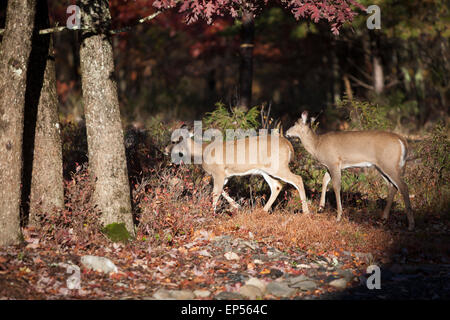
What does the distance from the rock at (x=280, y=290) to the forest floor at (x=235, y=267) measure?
0.03 ft

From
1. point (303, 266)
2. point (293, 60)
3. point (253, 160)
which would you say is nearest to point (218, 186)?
point (253, 160)

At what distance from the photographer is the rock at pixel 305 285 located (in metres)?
6.08

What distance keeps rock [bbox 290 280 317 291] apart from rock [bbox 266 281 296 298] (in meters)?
0.11

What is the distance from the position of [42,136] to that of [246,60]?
269 inches

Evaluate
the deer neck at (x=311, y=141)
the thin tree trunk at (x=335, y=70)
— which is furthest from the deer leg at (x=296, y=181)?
the thin tree trunk at (x=335, y=70)

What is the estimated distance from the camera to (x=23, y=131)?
680 centimetres

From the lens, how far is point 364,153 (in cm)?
910

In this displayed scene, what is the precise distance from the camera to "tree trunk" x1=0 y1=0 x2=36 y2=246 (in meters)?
6.37

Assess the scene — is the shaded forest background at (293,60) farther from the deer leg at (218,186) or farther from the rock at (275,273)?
the rock at (275,273)

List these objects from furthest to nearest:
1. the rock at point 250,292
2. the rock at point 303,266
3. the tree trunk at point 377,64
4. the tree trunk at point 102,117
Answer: the tree trunk at point 377,64 < the tree trunk at point 102,117 < the rock at point 303,266 < the rock at point 250,292

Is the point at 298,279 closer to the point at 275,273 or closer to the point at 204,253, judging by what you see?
the point at 275,273

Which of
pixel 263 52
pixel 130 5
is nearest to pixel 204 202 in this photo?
pixel 130 5

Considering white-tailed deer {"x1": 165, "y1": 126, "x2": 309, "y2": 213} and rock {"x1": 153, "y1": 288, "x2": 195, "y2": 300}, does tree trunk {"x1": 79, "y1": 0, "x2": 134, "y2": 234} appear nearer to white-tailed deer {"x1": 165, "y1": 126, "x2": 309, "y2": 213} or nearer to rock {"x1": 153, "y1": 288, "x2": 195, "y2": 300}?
rock {"x1": 153, "y1": 288, "x2": 195, "y2": 300}

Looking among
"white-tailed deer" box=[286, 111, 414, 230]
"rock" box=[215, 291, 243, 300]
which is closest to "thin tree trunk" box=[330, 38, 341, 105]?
"white-tailed deer" box=[286, 111, 414, 230]
